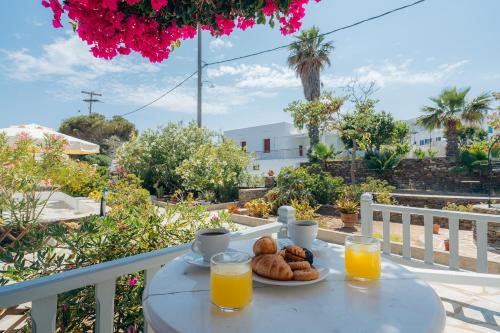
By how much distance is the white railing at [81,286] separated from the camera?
0.88m

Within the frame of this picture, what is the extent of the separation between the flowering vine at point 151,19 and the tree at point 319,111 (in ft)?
Answer: 23.5

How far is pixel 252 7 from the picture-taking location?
1262 mm

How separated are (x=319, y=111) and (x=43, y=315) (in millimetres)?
8251

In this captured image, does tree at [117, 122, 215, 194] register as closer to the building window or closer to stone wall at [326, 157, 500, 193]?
stone wall at [326, 157, 500, 193]

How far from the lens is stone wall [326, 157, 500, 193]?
38.2ft

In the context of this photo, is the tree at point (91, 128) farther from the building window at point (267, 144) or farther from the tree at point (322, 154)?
the tree at point (322, 154)

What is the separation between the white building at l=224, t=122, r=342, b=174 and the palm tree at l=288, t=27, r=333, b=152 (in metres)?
5.25

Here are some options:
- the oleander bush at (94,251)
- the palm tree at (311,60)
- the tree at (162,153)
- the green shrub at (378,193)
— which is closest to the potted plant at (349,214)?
the green shrub at (378,193)

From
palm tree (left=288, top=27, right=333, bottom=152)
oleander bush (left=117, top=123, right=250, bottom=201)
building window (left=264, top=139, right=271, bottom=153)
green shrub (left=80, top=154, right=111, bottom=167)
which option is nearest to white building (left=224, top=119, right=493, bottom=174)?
building window (left=264, top=139, right=271, bottom=153)

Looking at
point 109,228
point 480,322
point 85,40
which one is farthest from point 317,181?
→ point 85,40

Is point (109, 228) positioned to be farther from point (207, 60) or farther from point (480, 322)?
point (207, 60)

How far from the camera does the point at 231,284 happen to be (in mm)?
749

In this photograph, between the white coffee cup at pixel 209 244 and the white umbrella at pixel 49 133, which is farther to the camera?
the white umbrella at pixel 49 133

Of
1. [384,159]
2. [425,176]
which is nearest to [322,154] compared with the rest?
[384,159]
